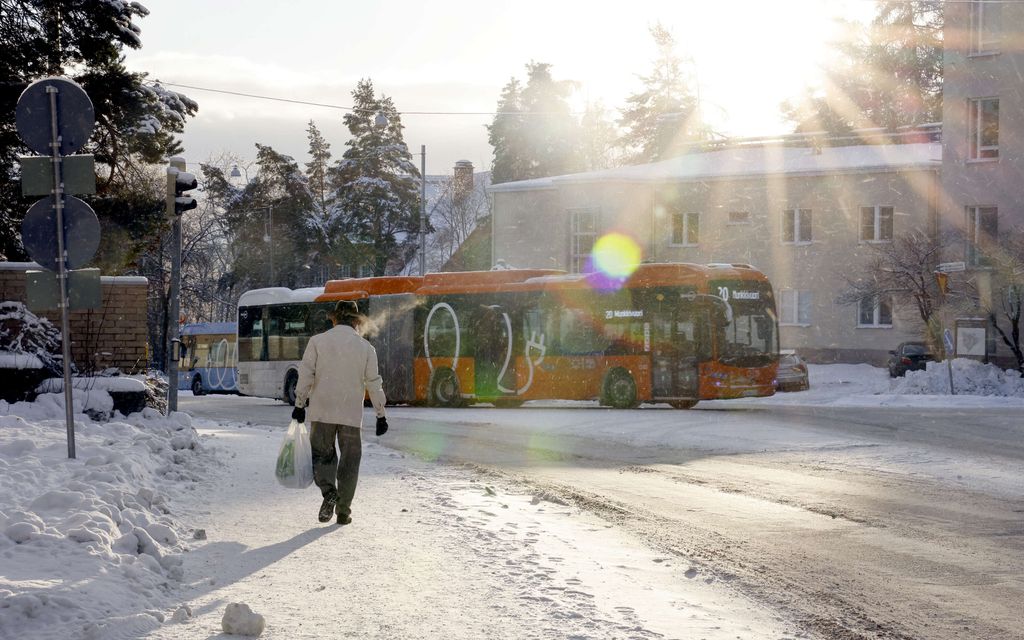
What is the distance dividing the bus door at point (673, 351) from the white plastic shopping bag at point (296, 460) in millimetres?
17732

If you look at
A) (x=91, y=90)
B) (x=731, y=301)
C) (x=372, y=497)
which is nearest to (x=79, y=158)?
(x=372, y=497)

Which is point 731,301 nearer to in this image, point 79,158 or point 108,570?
point 79,158

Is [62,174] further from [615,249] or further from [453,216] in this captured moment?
[453,216]

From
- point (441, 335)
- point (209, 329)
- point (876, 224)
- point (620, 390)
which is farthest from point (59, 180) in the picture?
point (209, 329)

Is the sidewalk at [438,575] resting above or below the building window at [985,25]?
below

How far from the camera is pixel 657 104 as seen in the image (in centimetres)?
8488

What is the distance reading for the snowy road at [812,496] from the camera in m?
7.67

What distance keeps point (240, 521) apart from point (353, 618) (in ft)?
12.1

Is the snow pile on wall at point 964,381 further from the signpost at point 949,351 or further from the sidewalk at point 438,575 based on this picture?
the sidewalk at point 438,575

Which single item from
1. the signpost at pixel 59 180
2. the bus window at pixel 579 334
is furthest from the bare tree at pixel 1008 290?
the signpost at pixel 59 180

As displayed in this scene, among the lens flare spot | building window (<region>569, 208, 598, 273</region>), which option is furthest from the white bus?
building window (<region>569, 208, 598, 273</region>)

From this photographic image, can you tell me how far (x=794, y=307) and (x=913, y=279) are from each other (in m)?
8.31

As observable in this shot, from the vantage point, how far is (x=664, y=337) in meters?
28.0

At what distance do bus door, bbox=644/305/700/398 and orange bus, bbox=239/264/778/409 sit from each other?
0.03 meters
